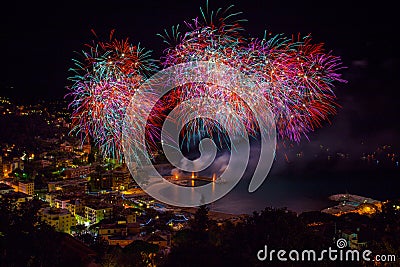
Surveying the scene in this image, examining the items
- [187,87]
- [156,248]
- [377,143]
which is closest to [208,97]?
[187,87]

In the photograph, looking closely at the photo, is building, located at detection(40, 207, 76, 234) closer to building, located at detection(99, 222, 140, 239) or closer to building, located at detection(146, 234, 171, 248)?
building, located at detection(99, 222, 140, 239)

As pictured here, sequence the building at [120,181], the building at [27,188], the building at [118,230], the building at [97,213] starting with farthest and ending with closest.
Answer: the building at [120,181] < the building at [27,188] < the building at [97,213] < the building at [118,230]

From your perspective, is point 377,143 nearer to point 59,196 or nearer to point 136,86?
point 59,196

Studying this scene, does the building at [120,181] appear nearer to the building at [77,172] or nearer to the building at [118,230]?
the building at [77,172]

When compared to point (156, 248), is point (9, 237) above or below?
above

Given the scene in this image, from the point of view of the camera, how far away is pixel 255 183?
46.8ft

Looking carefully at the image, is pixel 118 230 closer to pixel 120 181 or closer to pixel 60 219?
pixel 60 219

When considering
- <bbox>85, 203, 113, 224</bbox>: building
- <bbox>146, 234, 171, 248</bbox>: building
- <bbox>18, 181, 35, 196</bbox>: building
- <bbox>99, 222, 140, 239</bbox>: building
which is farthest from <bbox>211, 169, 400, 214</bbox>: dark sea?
<bbox>18, 181, 35, 196</bbox>: building

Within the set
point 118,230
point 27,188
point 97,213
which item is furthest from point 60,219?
point 27,188

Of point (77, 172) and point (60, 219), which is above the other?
point (77, 172)

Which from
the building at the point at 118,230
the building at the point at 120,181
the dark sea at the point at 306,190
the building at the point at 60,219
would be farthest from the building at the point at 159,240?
the building at the point at 120,181

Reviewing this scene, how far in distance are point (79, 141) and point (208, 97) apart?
51.3ft

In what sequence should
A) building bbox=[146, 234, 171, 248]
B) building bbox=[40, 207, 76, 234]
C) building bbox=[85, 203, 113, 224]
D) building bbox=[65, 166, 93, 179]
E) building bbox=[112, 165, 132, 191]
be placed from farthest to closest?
building bbox=[65, 166, 93, 179], building bbox=[112, 165, 132, 191], building bbox=[85, 203, 113, 224], building bbox=[40, 207, 76, 234], building bbox=[146, 234, 171, 248]

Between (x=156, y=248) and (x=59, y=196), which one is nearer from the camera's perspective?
(x=156, y=248)
